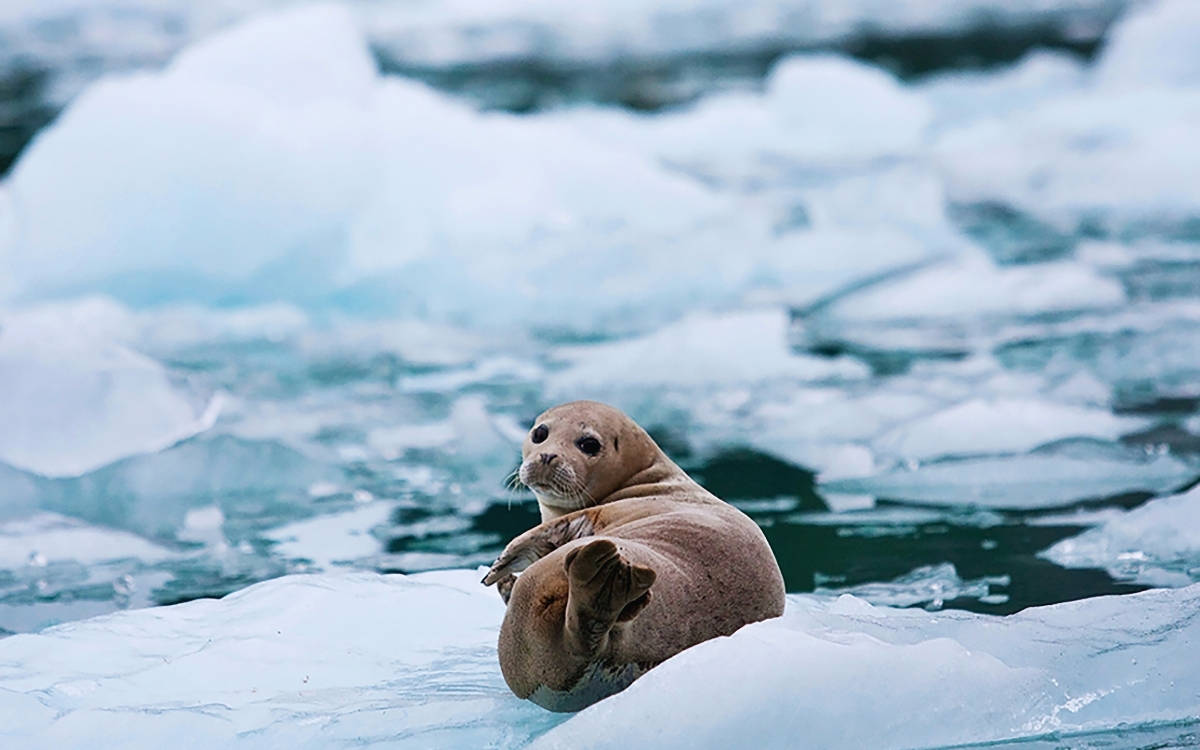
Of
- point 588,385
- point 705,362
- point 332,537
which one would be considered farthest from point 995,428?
point 332,537

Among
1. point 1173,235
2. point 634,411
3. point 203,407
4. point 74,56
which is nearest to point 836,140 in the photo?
point 1173,235

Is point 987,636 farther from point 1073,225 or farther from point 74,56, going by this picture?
point 74,56

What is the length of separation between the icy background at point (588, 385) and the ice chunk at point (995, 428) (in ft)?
0.07

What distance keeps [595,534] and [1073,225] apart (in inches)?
284

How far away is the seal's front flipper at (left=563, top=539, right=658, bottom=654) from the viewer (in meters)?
1.90

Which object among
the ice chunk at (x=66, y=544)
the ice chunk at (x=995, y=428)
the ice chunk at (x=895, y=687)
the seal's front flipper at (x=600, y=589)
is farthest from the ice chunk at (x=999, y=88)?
the seal's front flipper at (x=600, y=589)

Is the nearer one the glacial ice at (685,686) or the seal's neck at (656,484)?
the glacial ice at (685,686)

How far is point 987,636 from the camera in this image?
2.40 metres

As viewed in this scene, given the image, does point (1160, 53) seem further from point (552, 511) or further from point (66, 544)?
point (552, 511)

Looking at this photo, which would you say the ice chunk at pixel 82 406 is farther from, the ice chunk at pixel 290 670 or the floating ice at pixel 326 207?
the floating ice at pixel 326 207

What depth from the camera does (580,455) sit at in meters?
2.62

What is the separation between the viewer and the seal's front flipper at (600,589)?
1.90 metres

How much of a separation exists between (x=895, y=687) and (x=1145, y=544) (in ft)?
5.42

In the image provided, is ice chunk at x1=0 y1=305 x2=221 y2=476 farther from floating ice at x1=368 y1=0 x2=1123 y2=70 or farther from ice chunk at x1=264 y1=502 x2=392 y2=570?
floating ice at x1=368 y1=0 x2=1123 y2=70
